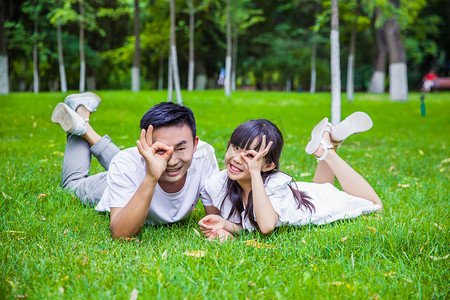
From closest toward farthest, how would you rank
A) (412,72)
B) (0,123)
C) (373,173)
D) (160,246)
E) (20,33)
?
(160,246)
(373,173)
(0,123)
(20,33)
(412,72)

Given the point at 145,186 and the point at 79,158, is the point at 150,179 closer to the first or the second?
the point at 145,186

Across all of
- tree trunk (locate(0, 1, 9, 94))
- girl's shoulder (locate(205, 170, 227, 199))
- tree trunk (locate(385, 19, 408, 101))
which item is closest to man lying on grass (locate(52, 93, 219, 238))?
girl's shoulder (locate(205, 170, 227, 199))

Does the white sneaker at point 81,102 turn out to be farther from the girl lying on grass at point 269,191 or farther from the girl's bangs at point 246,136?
the girl's bangs at point 246,136

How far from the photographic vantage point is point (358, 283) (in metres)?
2.14

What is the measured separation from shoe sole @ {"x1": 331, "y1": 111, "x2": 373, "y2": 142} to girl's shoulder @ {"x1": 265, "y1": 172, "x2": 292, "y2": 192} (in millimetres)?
946

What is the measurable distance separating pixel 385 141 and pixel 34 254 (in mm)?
8262

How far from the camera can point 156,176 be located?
249cm

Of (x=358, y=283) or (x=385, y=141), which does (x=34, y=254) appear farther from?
(x=385, y=141)

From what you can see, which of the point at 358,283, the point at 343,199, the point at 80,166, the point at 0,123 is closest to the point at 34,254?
the point at 80,166

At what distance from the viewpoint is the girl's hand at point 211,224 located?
278 centimetres

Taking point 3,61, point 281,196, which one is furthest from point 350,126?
point 3,61

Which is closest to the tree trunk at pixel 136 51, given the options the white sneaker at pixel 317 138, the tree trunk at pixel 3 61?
the tree trunk at pixel 3 61

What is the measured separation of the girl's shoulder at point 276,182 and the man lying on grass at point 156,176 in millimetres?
505

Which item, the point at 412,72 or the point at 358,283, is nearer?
the point at 358,283
